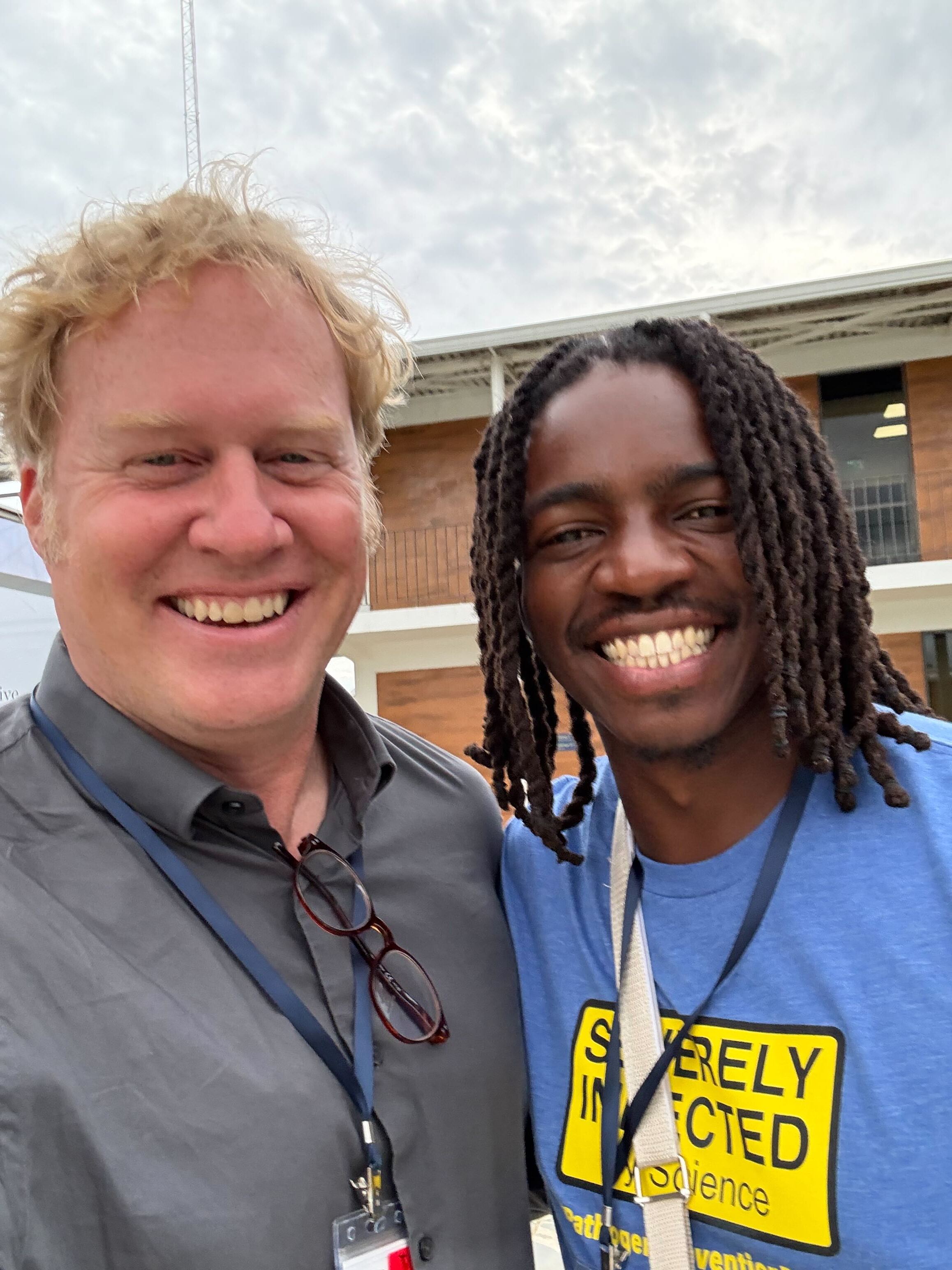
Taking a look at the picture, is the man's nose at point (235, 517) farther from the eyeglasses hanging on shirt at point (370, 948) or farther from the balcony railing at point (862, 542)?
the balcony railing at point (862, 542)

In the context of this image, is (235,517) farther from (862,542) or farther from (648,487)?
(862,542)

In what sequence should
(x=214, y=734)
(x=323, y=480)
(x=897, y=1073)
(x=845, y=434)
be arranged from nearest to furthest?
(x=897, y=1073) → (x=214, y=734) → (x=323, y=480) → (x=845, y=434)

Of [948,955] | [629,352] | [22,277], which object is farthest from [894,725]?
[22,277]

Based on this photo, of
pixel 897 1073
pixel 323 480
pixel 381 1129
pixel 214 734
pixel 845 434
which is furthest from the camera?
pixel 845 434

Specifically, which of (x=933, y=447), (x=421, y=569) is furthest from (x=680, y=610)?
(x=933, y=447)

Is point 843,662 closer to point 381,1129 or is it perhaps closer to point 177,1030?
point 381,1129

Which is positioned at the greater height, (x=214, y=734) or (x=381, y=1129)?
(x=214, y=734)

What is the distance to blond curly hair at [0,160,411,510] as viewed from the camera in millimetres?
1625

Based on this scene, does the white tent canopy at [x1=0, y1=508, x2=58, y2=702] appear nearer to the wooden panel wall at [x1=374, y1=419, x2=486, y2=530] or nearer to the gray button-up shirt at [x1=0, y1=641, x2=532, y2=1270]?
the gray button-up shirt at [x1=0, y1=641, x2=532, y2=1270]

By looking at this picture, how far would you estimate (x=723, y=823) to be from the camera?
1.65 metres

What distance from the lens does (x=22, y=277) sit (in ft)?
5.66

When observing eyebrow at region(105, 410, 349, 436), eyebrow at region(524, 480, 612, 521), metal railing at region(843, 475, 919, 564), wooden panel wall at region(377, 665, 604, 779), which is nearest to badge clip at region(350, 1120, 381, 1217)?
eyebrow at region(524, 480, 612, 521)

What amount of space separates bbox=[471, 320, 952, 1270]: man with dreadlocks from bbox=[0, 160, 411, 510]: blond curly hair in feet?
1.49

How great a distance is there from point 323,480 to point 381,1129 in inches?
43.6
